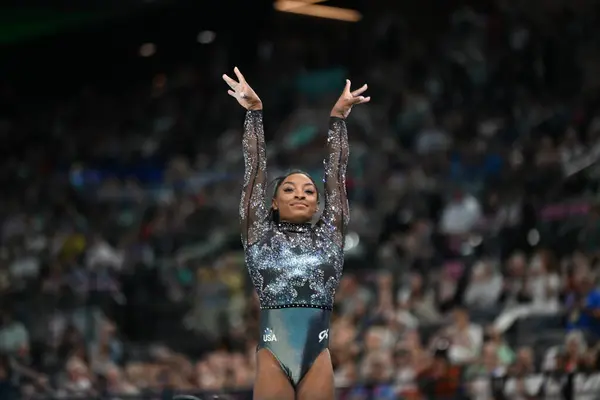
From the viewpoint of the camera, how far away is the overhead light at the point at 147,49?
1329cm

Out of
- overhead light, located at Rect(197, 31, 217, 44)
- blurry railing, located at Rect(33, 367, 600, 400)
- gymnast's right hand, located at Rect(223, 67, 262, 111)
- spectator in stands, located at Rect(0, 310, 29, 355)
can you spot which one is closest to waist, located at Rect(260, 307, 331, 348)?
gymnast's right hand, located at Rect(223, 67, 262, 111)

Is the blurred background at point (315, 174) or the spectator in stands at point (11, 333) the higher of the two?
the blurred background at point (315, 174)

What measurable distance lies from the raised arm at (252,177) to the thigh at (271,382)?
528 mm

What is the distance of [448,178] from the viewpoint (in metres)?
11.5

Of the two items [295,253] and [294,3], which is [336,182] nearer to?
[295,253]

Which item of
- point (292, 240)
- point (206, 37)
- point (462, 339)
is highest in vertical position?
point (206, 37)

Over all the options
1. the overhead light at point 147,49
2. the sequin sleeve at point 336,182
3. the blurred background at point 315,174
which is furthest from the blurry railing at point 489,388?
the overhead light at point 147,49

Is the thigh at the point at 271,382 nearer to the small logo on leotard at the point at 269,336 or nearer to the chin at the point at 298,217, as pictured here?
the small logo on leotard at the point at 269,336

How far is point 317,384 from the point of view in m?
4.84

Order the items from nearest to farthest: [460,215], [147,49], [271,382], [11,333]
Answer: [271,382] → [11,333] → [460,215] → [147,49]

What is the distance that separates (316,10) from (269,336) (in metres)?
8.68

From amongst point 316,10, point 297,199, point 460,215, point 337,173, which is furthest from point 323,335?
point 316,10

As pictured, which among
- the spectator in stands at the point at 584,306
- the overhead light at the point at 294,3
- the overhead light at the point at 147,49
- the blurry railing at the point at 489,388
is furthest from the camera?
the overhead light at the point at 147,49

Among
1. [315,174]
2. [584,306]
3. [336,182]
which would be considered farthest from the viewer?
[315,174]
